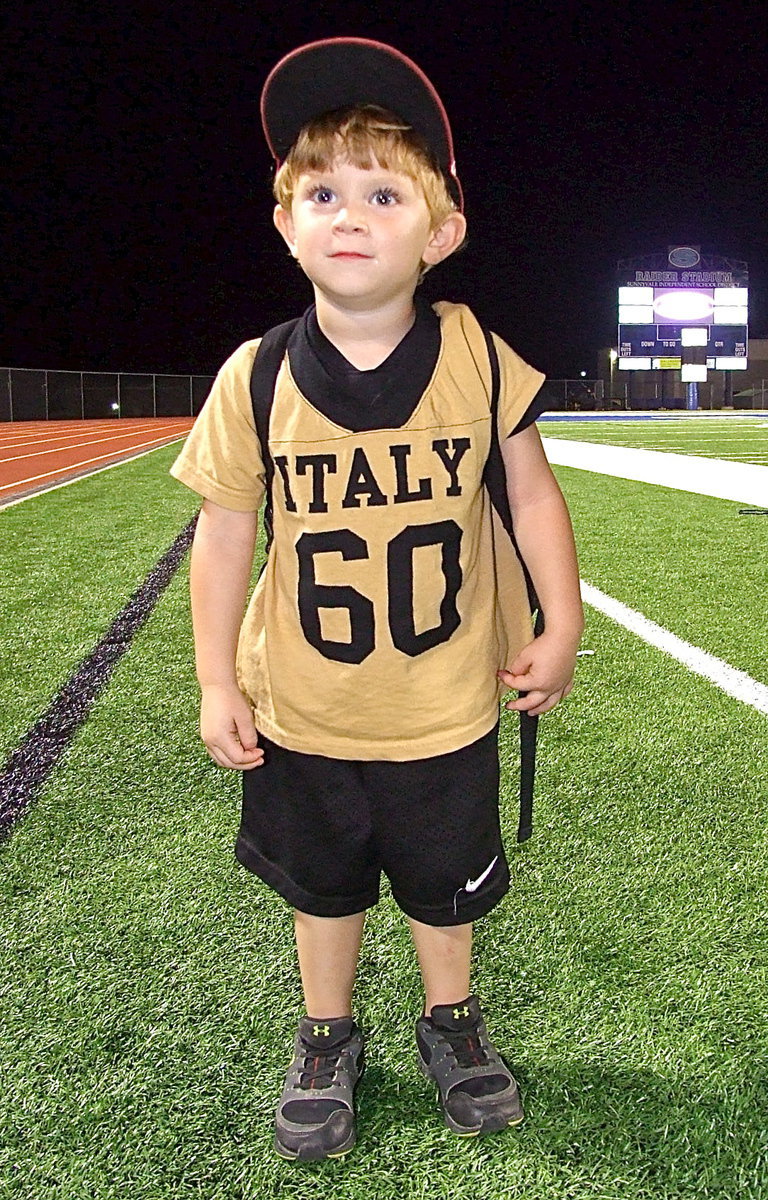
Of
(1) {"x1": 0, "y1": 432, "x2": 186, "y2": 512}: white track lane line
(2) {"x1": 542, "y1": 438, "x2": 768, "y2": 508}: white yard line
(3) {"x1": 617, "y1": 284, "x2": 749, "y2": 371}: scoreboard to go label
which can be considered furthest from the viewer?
(3) {"x1": 617, "y1": 284, "x2": 749, "y2": 371}: scoreboard to go label

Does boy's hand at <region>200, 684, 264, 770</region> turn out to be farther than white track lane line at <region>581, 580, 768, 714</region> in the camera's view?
No

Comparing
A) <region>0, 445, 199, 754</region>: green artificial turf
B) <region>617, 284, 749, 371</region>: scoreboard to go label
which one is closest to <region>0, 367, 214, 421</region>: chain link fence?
<region>617, 284, 749, 371</region>: scoreboard to go label

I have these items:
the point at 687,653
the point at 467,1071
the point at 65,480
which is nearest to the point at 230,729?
the point at 467,1071

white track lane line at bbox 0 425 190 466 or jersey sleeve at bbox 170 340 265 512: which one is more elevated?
white track lane line at bbox 0 425 190 466

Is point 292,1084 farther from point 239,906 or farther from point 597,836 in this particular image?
point 597,836

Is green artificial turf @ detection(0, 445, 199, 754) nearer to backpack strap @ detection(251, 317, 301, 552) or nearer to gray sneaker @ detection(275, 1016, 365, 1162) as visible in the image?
gray sneaker @ detection(275, 1016, 365, 1162)

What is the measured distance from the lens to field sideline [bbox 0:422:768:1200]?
138 centimetres

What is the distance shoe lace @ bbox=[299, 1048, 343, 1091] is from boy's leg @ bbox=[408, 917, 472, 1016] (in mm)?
173

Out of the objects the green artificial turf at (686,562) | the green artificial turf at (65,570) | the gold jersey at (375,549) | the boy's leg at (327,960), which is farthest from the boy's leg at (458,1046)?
the green artificial turf at (686,562)

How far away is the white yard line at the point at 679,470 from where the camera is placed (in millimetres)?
8727

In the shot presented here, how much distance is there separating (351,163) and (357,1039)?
1299 mm

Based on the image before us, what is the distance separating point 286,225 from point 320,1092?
4.09 feet

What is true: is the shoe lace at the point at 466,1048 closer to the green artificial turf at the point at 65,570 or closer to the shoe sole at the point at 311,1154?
the shoe sole at the point at 311,1154

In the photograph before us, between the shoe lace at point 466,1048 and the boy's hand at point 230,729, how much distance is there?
0.52 meters
